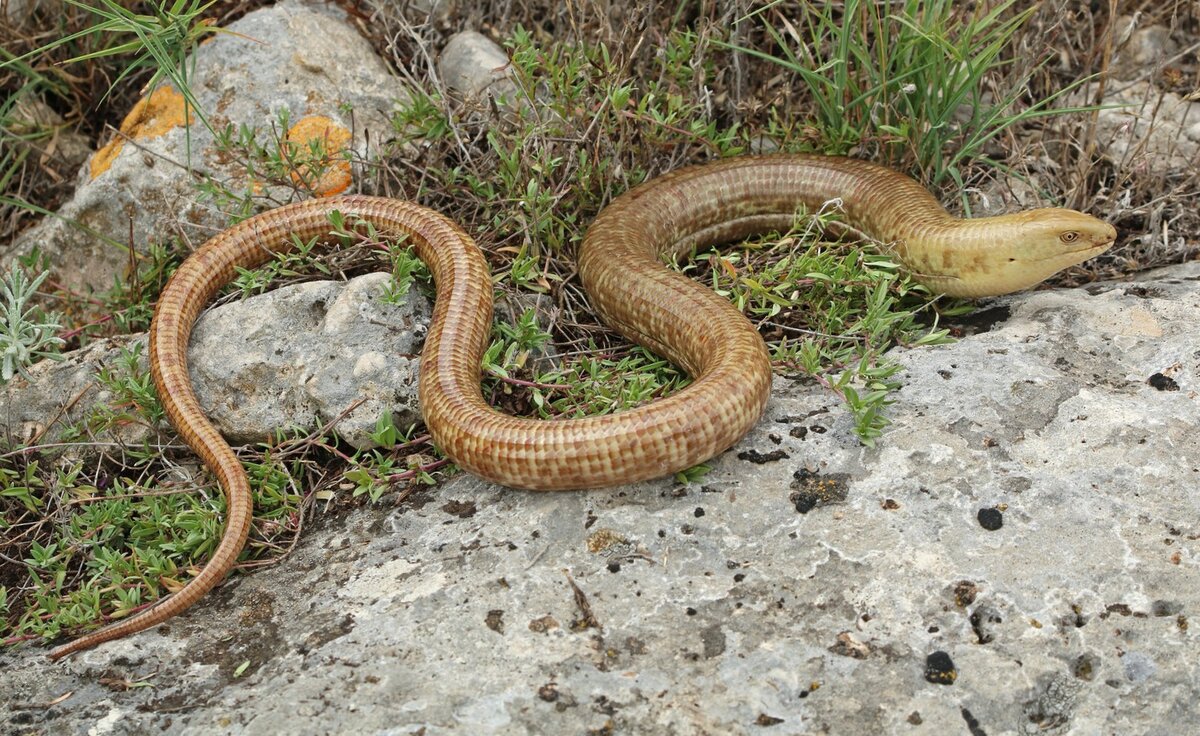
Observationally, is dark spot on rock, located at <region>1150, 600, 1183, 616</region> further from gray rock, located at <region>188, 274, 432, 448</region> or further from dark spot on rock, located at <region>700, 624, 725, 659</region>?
gray rock, located at <region>188, 274, 432, 448</region>

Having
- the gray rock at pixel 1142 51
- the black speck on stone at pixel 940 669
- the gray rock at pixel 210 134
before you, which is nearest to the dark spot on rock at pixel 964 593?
the black speck on stone at pixel 940 669

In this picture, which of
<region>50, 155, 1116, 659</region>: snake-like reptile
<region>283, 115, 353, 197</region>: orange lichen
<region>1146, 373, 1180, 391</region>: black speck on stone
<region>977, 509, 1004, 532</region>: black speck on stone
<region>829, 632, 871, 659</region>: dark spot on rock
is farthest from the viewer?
<region>283, 115, 353, 197</region>: orange lichen

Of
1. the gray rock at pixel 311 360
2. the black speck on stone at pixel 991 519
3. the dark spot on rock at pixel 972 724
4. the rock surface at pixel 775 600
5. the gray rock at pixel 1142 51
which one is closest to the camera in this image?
the dark spot on rock at pixel 972 724

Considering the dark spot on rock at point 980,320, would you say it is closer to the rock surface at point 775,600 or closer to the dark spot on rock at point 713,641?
the rock surface at point 775,600

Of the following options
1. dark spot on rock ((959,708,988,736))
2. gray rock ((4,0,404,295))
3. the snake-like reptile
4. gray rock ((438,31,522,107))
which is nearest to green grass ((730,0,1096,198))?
the snake-like reptile

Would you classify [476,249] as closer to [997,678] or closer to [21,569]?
[21,569]

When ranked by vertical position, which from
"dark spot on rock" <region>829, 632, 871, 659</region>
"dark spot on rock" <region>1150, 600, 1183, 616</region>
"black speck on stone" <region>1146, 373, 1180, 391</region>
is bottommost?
"dark spot on rock" <region>829, 632, 871, 659</region>

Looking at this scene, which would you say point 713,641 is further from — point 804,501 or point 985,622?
point 985,622
